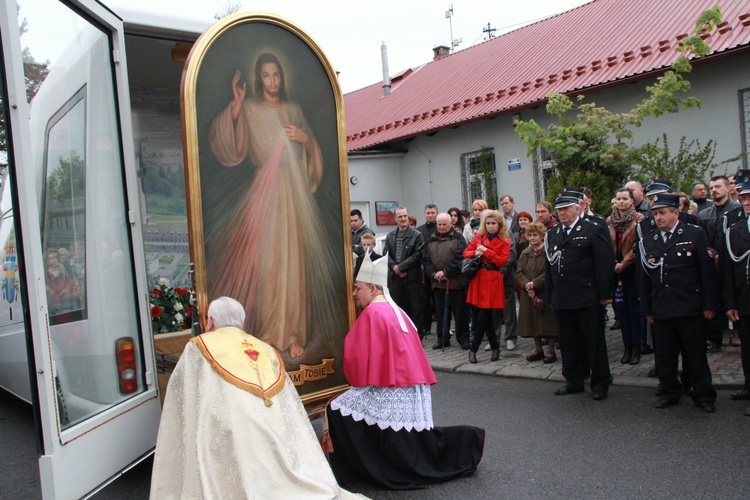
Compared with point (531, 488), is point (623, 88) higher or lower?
higher

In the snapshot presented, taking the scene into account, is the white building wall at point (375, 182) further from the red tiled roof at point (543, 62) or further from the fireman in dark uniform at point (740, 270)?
the fireman in dark uniform at point (740, 270)

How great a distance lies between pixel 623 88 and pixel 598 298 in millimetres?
7966

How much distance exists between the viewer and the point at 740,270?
5.62m

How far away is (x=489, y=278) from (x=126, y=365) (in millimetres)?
4820

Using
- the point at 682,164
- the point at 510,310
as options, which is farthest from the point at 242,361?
the point at 682,164

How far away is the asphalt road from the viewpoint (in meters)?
4.23

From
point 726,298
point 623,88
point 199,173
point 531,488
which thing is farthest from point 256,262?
point 623,88

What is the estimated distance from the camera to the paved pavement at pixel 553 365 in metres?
6.69

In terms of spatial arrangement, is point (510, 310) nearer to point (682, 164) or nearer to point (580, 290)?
point (580, 290)

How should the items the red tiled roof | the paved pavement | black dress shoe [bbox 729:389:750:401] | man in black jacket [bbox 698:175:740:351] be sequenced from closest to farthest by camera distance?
black dress shoe [bbox 729:389:750:401] < the paved pavement < man in black jacket [bbox 698:175:740:351] < the red tiled roof

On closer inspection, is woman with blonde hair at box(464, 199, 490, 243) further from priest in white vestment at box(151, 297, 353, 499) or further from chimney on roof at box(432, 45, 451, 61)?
chimney on roof at box(432, 45, 451, 61)

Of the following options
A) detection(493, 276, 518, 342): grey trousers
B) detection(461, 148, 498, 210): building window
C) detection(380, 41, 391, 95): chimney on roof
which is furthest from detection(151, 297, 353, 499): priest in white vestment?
detection(380, 41, 391, 95): chimney on roof

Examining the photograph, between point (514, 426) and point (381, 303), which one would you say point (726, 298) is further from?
point (381, 303)

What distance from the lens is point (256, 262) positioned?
178 inches
